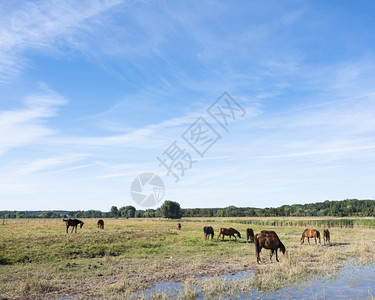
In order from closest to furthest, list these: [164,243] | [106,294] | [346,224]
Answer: [106,294] → [164,243] → [346,224]

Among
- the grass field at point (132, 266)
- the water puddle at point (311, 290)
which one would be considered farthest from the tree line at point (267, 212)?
the water puddle at point (311, 290)

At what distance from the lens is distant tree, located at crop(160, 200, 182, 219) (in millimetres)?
116938

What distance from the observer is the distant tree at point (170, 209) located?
116938mm

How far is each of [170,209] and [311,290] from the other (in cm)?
10799

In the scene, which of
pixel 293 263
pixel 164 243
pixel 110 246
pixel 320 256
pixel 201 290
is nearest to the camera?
pixel 201 290

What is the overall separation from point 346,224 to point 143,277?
47537 millimetres

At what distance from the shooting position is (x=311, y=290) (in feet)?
38.2

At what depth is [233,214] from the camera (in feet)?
439

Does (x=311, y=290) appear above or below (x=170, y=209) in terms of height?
above

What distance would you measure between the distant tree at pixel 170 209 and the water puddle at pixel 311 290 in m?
105

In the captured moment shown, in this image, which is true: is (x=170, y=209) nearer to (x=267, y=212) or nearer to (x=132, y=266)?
(x=267, y=212)

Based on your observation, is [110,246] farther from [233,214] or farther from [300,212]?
[300,212]

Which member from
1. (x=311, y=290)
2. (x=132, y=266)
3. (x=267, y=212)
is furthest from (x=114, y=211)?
(x=311, y=290)

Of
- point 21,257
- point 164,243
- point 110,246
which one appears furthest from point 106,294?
point 164,243
